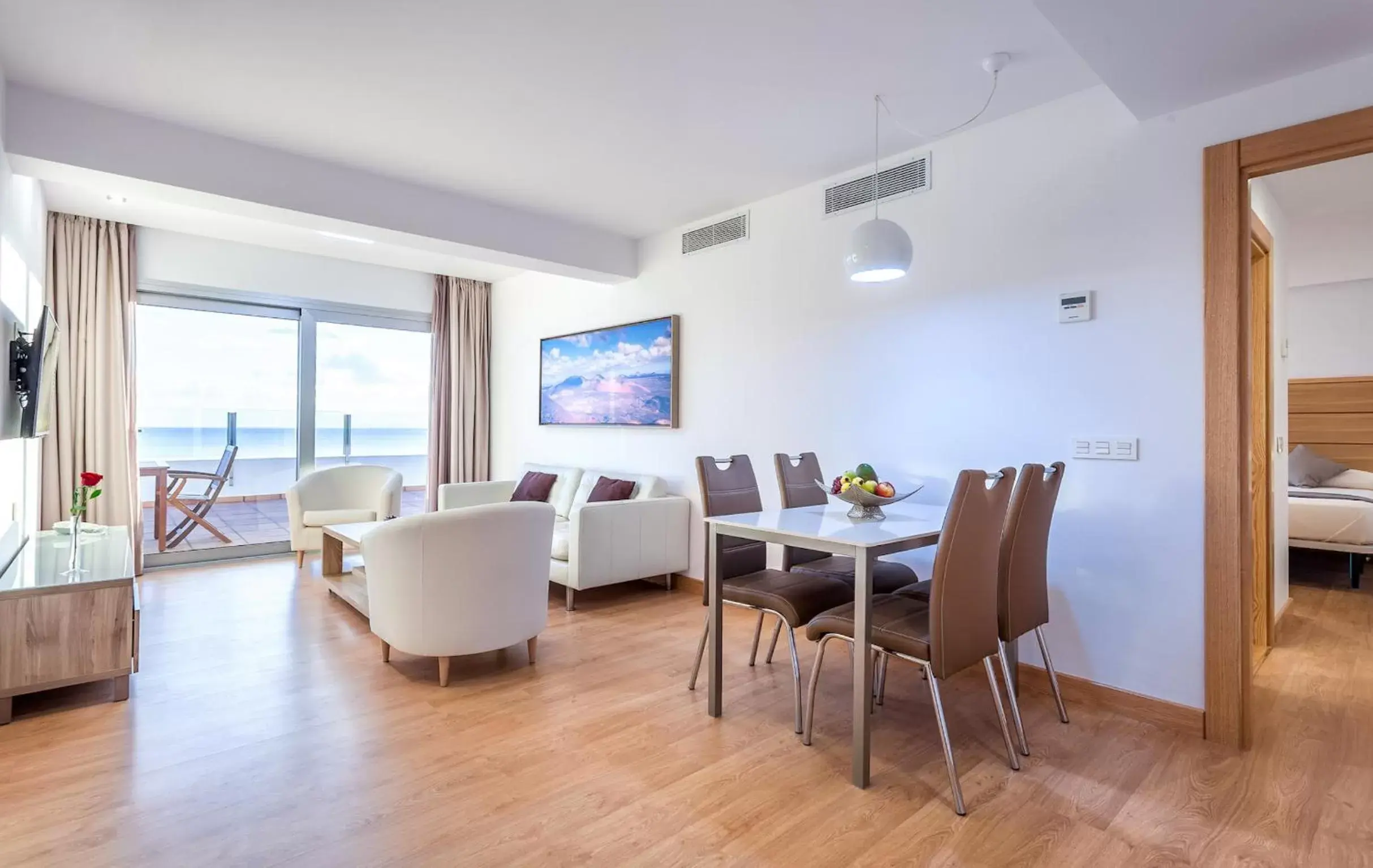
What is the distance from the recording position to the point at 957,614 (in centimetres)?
215

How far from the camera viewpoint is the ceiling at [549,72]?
8.07ft

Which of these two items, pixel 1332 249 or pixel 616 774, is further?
pixel 1332 249

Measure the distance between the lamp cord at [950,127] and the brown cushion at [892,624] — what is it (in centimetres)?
217

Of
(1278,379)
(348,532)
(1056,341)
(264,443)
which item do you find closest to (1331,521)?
(1278,379)

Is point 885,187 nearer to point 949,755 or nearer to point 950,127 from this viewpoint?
point 950,127

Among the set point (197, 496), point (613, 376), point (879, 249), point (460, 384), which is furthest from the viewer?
point (460, 384)

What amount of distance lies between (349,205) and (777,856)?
3.94 metres

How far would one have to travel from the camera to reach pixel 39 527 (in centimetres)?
460

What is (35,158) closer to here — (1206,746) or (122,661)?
(122,661)

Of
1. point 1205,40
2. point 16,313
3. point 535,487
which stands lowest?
point 535,487

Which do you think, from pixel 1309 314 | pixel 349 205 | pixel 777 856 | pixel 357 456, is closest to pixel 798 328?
pixel 349 205

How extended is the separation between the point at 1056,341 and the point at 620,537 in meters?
2.76

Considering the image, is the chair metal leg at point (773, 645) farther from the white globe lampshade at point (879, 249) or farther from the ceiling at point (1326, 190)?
the ceiling at point (1326, 190)

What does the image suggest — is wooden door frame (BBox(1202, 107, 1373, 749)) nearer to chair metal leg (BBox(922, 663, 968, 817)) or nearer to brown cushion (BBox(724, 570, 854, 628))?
chair metal leg (BBox(922, 663, 968, 817))
